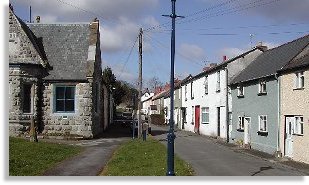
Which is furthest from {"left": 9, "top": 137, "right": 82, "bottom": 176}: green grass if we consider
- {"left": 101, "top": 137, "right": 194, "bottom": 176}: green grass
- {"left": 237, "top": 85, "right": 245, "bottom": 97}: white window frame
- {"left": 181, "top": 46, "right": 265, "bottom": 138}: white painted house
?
{"left": 181, "top": 46, "right": 265, "bottom": 138}: white painted house

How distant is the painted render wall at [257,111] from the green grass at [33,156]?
10.0m

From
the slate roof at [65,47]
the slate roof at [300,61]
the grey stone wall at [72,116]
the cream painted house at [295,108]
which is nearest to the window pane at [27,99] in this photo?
the grey stone wall at [72,116]

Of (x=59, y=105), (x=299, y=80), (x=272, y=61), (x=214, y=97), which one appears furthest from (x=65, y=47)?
(x=299, y=80)

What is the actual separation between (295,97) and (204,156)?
520cm

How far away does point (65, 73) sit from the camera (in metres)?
28.7

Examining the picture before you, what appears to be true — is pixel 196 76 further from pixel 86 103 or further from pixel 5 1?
pixel 5 1

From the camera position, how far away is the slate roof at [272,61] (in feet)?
81.6

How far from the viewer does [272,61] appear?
27.6 m

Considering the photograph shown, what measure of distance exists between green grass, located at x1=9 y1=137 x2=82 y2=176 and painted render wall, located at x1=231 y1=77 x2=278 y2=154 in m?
10.0

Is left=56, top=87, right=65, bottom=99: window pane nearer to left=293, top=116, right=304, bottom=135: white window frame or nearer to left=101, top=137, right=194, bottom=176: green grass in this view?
left=101, top=137, right=194, bottom=176: green grass

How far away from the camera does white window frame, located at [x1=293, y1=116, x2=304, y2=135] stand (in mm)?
21542

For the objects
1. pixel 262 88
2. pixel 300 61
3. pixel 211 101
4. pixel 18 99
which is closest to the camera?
pixel 300 61

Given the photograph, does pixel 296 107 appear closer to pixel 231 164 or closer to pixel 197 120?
pixel 231 164

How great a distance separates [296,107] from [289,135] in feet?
5.13
